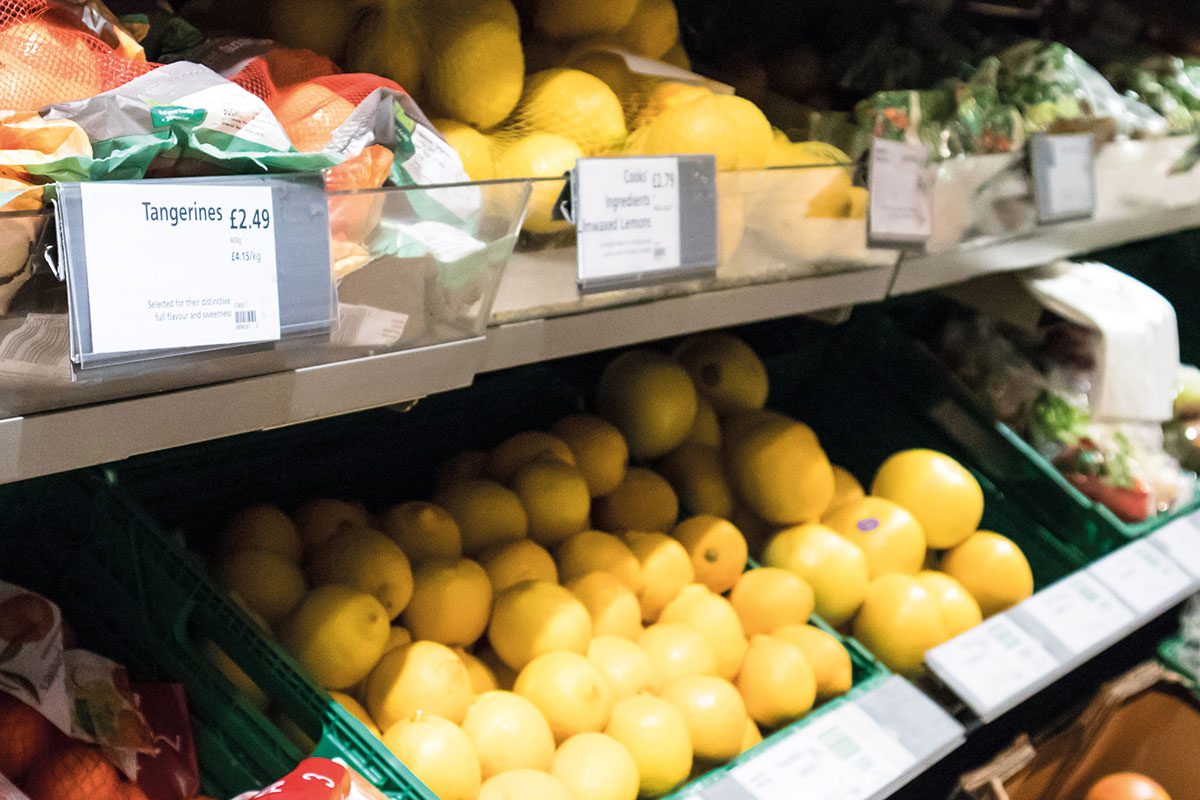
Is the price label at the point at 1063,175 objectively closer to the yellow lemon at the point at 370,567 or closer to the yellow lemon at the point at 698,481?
the yellow lemon at the point at 698,481

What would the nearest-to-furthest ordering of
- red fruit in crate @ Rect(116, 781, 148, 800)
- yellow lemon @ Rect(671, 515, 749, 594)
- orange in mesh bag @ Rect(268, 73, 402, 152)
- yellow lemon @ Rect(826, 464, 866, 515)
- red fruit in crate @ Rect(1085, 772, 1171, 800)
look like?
orange in mesh bag @ Rect(268, 73, 402, 152), red fruit in crate @ Rect(116, 781, 148, 800), yellow lemon @ Rect(671, 515, 749, 594), yellow lemon @ Rect(826, 464, 866, 515), red fruit in crate @ Rect(1085, 772, 1171, 800)

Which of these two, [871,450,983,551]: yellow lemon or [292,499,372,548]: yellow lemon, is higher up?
[292,499,372,548]: yellow lemon

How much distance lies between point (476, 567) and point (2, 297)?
2.23 ft

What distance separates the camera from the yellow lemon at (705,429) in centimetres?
161

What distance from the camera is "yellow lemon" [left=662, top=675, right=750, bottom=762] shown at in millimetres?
1154

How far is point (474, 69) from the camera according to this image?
39.6 inches

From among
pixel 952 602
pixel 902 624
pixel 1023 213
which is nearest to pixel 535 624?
pixel 902 624

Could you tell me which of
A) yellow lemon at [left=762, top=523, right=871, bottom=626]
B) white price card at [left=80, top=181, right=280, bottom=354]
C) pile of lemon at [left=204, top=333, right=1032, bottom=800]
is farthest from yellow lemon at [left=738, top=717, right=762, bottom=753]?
white price card at [left=80, top=181, right=280, bottom=354]

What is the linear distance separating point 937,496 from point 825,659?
41cm

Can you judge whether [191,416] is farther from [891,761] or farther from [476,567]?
[891,761]

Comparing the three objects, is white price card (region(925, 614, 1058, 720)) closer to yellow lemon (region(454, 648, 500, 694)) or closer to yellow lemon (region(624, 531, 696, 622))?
yellow lemon (region(624, 531, 696, 622))

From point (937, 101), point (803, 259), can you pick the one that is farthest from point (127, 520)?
point (937, 101)

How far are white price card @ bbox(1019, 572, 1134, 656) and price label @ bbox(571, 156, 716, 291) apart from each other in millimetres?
764

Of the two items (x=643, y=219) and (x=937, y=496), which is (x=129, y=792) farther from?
(x=937, y=496)
